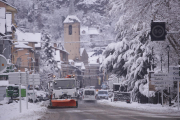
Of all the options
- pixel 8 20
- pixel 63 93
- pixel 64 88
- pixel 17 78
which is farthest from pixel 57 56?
pixel 17 78

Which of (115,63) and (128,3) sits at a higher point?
(128,3)

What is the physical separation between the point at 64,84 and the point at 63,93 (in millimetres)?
937

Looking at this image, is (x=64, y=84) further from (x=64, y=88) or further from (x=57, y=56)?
(x=57, y=56)

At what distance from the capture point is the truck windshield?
2835 cm

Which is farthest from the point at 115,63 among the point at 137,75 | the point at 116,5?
the point at 116,5

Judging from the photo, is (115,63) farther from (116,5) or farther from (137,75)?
(116,5)

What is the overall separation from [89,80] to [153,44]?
134693 mm

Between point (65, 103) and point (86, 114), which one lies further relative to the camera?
point (65, 103)

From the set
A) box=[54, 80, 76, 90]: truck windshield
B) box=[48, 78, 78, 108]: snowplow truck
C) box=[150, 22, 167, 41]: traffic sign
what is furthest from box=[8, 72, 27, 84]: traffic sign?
box=[150, 22, 167, 41]: traffic sign

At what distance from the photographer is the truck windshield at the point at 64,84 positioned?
93.0 feet

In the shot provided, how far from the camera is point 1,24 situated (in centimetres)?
5953

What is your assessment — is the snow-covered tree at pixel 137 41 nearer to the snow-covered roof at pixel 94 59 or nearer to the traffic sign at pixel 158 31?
the traffic sign at pixel 158 31

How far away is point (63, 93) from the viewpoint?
2788 centimetres

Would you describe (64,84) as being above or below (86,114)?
above
